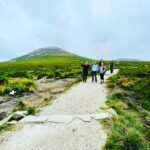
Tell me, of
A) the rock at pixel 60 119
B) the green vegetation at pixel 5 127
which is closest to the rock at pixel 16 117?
the green vegetation at pixel 5 127

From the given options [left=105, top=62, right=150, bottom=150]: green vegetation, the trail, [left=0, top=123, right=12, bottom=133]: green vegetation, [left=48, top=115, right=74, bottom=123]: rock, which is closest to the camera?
the trail

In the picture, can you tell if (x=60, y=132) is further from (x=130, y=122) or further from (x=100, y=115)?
(x=130, y=122)

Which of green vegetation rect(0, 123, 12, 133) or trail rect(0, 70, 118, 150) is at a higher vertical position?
trail rect(0, 70, 118, 150)

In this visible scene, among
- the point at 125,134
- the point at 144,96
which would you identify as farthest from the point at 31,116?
the point at 144,96

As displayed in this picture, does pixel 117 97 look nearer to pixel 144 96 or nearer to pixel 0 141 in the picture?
pixel 144 96

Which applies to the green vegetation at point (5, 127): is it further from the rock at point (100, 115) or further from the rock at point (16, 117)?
the rock at point (100, 115)

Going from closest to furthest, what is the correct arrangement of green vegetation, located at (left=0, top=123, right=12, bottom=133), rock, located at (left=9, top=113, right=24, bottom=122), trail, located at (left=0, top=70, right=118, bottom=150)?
trail, located at (left=0, top=70, right=118, bottom=150), green vegetation, located at (left=0, top=123, right=12, bottom=133), rock, located at (left=9, top=113, right=24, bottom=122)

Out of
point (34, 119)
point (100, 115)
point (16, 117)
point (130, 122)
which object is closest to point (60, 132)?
point (34, 119)

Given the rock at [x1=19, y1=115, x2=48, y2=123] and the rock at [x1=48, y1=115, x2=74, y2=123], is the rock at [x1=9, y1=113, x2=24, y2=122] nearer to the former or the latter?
the rock at [x1=19, y1=115, x2=48, y2=123]

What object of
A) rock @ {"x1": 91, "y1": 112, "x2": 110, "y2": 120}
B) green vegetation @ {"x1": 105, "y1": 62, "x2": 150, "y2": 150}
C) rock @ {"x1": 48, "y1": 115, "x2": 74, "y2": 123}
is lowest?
green vegetation @ {"x1": 105, "y1": 62, "x2": 150, "y2": 150}

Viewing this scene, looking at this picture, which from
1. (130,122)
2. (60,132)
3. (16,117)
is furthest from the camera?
(16,117)

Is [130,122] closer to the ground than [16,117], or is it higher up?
closer to the ground

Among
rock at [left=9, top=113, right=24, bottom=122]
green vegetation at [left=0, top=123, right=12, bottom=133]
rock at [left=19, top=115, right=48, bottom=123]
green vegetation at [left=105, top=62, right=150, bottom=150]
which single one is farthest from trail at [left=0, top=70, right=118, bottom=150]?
green vegetation at [left=0, top=123, right=12, bottom=133]

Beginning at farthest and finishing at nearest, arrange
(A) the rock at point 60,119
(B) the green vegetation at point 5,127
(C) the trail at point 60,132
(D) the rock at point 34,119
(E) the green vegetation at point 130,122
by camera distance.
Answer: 1. (D) the rock at point 34,119
2. (A) the rock at point 60,119
3. (B) the green vegetation at point 5,127
4. (E) the green vegetation at point 130,122
5. (C) the trail at point 60,132
